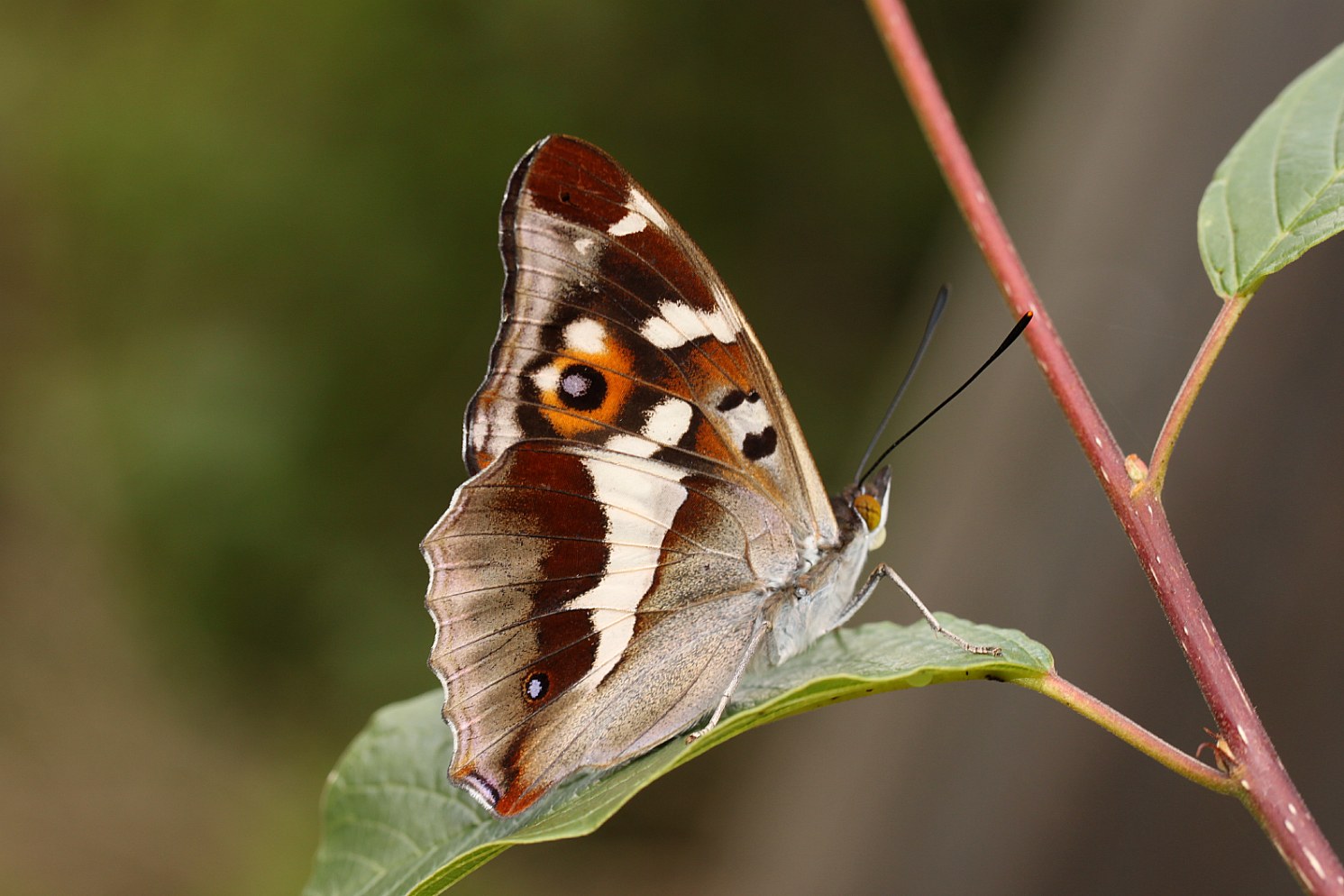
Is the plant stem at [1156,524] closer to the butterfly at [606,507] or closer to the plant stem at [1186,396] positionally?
the plant stem at [1186,396]

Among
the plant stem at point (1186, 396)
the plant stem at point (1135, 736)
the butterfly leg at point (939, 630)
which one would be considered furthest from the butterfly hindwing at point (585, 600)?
the plant stem at point (1186, 396)

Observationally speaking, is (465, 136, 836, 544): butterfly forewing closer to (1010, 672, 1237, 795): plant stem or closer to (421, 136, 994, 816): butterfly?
(421, 136, 994, 816): butterfly

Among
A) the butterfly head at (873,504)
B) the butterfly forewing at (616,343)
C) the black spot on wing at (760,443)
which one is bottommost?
Answer: the butterfly head at (873,504)

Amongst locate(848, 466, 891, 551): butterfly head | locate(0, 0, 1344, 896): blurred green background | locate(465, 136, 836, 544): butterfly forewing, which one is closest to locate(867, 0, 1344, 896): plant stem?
locate(465, 136, 836, 544): butterfly forewing

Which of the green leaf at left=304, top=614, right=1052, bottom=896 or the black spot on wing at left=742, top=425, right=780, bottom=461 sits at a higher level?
the black spot on wing at left=742, top=425, right=780, bottom=461

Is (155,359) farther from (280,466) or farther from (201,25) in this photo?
(201,25)

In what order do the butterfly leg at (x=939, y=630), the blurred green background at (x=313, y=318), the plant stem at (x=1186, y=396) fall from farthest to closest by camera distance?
the blurred green background at (x=313, y=318)
the butterfly leg at (x=939, y=630)
the plant stem at (x=1186, y=396)
